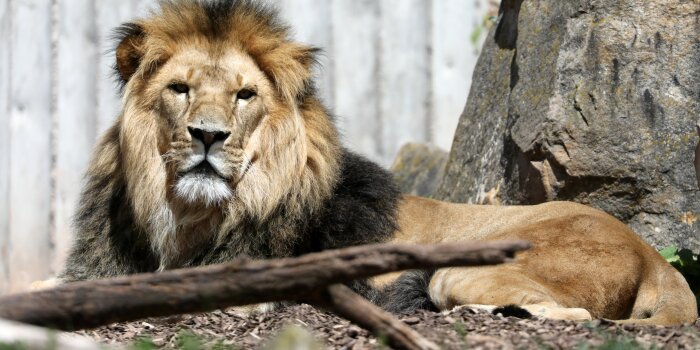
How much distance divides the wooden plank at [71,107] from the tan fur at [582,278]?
4420mm

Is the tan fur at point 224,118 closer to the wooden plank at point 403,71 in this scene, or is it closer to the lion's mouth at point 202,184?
the lion's mouth at point 202,184

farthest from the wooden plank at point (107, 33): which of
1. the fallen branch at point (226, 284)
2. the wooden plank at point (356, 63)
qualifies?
the fallen branch at point (226, 284)

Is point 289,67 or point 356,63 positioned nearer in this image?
point 289,67

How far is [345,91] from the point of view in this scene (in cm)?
917

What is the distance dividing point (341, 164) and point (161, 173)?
0.99m

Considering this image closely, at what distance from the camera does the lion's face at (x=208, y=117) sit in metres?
5.19

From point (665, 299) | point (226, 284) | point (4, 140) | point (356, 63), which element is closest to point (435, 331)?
point (226, 284)

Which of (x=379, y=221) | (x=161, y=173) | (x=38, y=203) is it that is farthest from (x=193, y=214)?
(x=38, y=203)

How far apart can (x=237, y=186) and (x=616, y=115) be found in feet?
7.43

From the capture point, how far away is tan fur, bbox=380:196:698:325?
16.5ft

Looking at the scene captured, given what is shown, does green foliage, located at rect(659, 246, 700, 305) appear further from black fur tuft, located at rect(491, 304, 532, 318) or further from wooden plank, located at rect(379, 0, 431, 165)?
wooden plank, located at rect(379, 0, 431, 165)

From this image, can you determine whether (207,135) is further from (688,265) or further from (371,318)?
(688,265)

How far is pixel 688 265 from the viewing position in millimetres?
5926

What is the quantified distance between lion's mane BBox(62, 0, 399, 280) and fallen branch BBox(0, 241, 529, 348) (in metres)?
2.21
